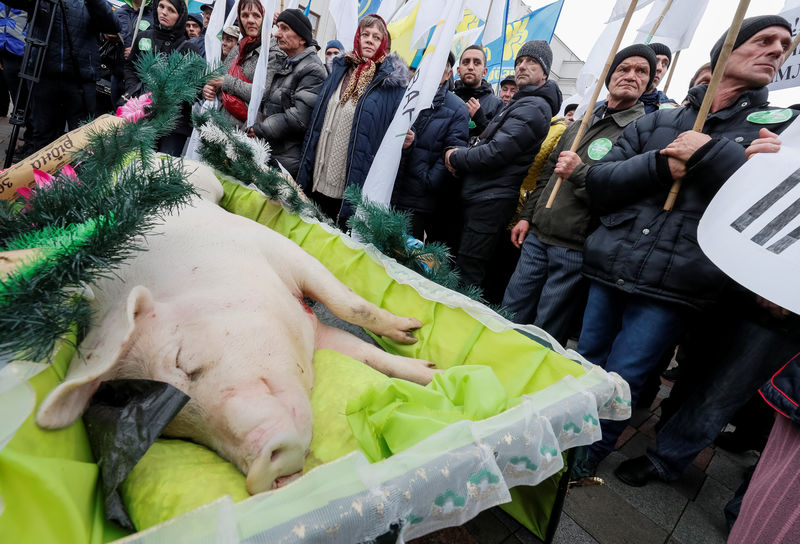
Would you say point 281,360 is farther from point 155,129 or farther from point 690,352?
point 690,352

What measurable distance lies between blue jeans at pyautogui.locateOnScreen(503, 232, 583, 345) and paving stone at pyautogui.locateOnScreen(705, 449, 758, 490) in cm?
101

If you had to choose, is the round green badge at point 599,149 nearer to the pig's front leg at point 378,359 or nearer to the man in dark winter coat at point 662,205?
the man in dark winter coat at point 662,205

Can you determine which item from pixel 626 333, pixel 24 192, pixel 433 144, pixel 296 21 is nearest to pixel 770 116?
pixel 626 333

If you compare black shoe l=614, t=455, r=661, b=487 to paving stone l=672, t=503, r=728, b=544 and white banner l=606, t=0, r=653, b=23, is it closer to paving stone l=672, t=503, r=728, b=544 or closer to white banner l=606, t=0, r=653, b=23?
paving stone l=672, t=503, r=728, b=544

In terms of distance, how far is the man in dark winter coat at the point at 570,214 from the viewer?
6.92 feet

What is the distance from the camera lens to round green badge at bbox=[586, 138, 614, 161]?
199 centimetres

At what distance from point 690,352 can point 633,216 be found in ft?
3.45

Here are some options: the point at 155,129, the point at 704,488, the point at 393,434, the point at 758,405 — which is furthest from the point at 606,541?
the point at 155,129

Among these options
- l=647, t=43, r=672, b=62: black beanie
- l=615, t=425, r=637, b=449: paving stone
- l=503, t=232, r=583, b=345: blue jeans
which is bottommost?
l=615, t=425, r=637, b=449: paving stone

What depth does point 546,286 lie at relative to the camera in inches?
90.4

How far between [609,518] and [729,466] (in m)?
1.14

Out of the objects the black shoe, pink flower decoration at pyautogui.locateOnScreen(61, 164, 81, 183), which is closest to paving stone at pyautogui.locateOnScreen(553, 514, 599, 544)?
the black shoe

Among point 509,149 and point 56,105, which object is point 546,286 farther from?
point 56,105

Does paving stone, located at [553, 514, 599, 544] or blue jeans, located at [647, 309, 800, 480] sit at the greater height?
blue jeans, located at [647, 309, 800, 480]
